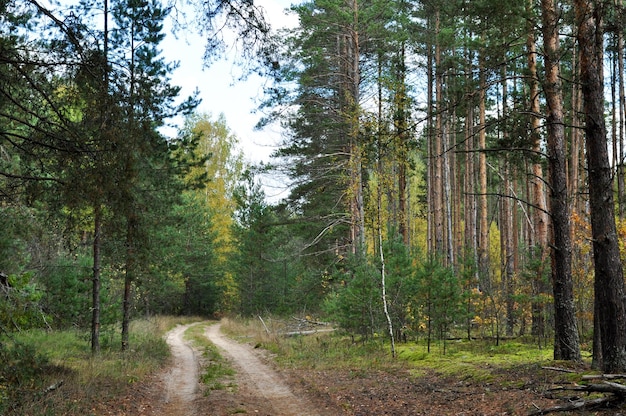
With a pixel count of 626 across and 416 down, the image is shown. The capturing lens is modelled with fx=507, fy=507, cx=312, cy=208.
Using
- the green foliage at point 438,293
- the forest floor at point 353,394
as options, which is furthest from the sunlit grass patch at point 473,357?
the green foliage at point 438,293

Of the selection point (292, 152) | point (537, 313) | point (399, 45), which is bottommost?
point (537, 313)

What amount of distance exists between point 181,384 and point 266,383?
5.99 ft

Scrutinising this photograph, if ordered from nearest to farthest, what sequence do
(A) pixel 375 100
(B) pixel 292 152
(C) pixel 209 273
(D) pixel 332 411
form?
(D) pixel 332 411, (A) pixel 375 100, (B) pixel 292 152, (C) pixel 209 273

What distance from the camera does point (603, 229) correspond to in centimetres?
666

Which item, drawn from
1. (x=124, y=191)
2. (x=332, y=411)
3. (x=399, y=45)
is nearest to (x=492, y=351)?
(x=332, y=411)

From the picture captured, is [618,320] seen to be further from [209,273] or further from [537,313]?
[209,273]

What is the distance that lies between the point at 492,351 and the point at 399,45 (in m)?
11.4

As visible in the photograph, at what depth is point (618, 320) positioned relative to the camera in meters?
6.54

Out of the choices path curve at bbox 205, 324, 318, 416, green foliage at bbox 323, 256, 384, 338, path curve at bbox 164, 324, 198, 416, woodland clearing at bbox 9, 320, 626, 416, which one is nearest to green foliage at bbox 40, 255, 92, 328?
path curve at bbox 164, 324, 198, 416

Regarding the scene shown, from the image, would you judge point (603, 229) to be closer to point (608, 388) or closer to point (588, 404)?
point (608, 388)

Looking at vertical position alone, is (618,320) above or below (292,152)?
below

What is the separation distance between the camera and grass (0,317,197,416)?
604 centimetres

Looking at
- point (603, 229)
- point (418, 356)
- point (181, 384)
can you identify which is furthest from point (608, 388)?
point (181, 384)

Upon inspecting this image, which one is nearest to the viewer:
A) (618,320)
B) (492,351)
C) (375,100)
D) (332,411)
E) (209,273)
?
(618,320)
